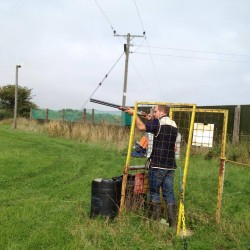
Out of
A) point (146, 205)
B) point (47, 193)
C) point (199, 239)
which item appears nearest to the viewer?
point (199, 239)

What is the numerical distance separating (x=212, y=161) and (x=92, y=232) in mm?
8654

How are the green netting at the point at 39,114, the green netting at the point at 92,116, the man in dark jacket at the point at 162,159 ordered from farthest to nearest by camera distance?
1. the green netting at the point at 39,114
2. the green netting at the point at 92,116
3. the man in dark jacket at the point at 162,159

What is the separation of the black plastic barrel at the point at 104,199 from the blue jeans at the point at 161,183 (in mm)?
590

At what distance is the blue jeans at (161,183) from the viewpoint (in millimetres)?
6500

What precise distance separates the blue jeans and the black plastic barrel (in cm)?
59

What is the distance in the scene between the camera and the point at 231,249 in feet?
19.1

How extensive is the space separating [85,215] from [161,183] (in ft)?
4.43

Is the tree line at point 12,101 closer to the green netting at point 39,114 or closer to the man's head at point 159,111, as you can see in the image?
the green netting at point 39,114

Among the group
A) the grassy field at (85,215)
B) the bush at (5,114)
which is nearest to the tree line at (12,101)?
the bush at (5,114)

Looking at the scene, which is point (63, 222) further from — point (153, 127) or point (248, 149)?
point (248, 149)

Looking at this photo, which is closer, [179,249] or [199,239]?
[179,249]

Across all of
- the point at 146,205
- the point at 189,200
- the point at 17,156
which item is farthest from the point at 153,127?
the point at 17,156

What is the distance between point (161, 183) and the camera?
6559mm

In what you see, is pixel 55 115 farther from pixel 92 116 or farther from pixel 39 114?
pixel 92 116
